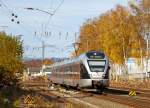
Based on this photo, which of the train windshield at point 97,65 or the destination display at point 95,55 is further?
the destination display at point 95,55

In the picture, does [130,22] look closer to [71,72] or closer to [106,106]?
[71,72]

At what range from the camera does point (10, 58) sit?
195 ft

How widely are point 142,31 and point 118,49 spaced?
10.2 m

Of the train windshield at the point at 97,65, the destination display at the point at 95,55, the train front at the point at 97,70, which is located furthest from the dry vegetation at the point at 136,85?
the train windshield at the point at 97,65

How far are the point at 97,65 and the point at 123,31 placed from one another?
40.3 metres

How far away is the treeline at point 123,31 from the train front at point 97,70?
30.5 metres

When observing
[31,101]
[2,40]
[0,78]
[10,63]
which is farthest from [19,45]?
[31,101]

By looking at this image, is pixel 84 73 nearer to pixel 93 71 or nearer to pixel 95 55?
pixel 93 71

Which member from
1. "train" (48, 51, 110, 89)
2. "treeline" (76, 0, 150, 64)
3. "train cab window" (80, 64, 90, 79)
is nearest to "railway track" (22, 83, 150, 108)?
"train" (48, 51, 110, 89)

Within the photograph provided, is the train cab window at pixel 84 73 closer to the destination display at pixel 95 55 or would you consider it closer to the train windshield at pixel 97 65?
the train windshield at pixel 97 65

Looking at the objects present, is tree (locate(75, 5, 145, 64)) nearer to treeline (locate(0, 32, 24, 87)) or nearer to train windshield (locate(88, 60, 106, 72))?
treeline (locate(0, 32, 24, 87))

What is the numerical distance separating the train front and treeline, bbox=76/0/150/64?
30.5 m

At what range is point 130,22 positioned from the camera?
8125 centimetres

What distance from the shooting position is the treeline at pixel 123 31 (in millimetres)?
77625
